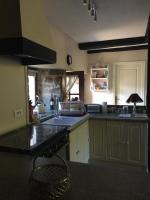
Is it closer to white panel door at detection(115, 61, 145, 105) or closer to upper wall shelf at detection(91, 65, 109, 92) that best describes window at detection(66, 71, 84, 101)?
upper wall shelf at detection(91, 65, 109, 92)

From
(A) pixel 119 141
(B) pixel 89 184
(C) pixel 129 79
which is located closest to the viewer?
(B) pixel 89 184

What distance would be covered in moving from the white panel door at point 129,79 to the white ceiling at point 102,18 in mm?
1261

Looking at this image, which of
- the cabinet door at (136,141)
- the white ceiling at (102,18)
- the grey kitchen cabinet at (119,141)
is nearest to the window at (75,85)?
the white ceiling at (102,18)

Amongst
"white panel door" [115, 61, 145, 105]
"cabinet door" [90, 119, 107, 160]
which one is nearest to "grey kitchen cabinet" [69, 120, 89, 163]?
"cabinet door" [90, 119, 107, 160]

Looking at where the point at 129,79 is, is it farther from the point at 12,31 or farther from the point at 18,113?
the point at 12,31

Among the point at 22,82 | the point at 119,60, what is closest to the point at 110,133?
the point at 22,82

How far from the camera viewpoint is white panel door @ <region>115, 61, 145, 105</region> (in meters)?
5.04

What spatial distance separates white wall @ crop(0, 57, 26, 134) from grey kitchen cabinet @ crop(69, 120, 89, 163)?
741 millimetres

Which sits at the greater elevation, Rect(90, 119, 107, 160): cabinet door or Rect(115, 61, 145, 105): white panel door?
Rect(115, 61, 145, 105): white panel door

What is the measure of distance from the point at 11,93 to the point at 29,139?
0.61 meters

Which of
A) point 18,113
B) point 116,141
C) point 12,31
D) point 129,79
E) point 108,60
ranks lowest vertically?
point 116,141

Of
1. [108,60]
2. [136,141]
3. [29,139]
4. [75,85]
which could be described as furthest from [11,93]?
[108,60]

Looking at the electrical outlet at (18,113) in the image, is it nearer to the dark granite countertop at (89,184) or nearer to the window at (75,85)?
the dark granite countertop at (89,184)

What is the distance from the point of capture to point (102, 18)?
9.34 feet
